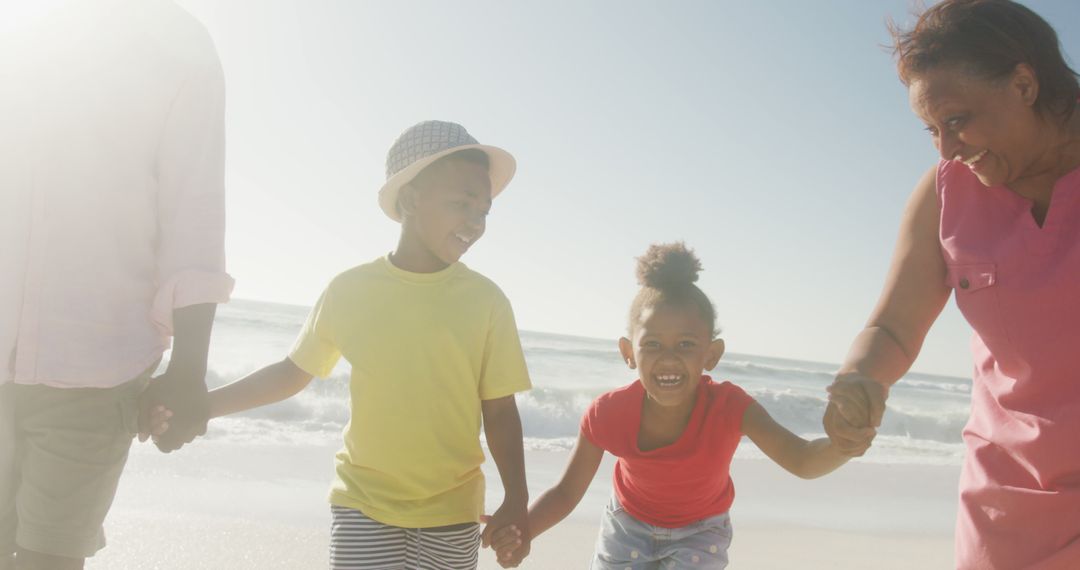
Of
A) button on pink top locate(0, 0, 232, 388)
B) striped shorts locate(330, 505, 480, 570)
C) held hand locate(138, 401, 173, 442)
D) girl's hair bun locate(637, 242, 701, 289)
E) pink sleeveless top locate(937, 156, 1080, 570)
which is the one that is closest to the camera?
pink sleeveless top locate(937, 156, 1080, 570)

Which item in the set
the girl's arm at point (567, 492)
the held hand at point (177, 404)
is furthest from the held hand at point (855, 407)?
the held hand at point (177, 404)

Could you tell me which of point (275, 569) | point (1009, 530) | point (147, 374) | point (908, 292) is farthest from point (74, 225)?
point (275, 569)

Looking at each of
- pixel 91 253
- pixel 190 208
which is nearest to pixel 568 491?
pixel 190 208

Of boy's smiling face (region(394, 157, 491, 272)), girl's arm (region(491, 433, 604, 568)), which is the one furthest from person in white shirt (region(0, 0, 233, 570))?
girl's arm (region(491, 433, 604, 568))

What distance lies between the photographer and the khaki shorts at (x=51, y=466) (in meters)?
2.26

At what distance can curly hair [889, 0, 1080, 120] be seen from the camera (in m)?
2.12

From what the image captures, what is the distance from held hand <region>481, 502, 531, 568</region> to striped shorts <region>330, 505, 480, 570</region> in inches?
4.0

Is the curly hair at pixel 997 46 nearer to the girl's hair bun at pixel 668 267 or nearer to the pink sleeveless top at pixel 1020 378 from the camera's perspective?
the pink sleeveless top at pixel 1020 378

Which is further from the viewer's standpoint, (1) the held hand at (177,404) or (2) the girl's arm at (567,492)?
(2) the girl's arm at (567,492)

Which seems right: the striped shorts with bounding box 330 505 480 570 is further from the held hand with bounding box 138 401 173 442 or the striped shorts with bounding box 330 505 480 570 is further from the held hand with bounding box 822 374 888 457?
the held hand with bounding box 822 374 888 457

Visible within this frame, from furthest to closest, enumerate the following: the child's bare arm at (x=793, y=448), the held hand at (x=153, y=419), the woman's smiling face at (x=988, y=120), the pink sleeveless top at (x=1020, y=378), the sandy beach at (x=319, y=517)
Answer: the sandy beach at (x=319, y=517) < the child's bare arm at (x=793, y=448) < the held hand at (x=153, y=419) < the woman's smiling face at (x=988, y=120) < the pink sleeveless top at (x=1020, y=378)

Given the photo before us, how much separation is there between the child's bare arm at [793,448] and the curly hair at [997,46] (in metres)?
0.94

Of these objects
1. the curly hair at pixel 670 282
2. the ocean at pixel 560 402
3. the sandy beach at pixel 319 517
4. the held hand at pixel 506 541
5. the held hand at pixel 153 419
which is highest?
the curly hair at pixel 670 282

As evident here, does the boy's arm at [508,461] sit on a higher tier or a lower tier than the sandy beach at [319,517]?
higher
